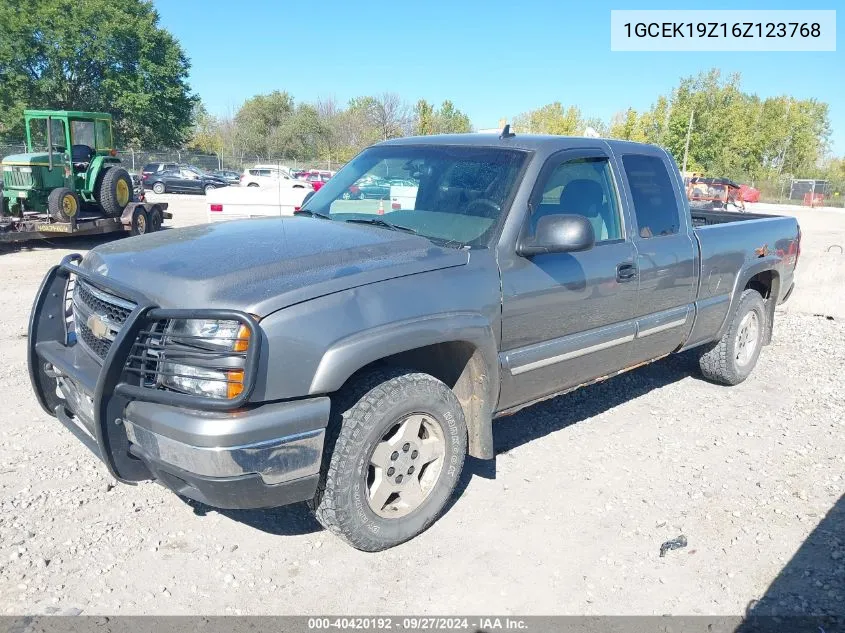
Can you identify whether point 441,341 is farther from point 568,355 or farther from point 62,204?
point 62,204

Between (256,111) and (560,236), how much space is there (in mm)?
63904

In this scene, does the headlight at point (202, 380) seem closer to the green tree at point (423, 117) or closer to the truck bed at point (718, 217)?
the truck bed at point (718, 217)

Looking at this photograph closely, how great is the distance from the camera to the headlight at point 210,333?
8.87ft

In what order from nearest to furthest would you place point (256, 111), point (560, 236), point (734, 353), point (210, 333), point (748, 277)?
point (210, 333) → point (560, 236) → point (748, 277) → point (734, 353) → point (256, 111)

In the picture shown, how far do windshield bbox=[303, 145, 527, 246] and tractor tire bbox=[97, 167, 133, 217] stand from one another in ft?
36.0

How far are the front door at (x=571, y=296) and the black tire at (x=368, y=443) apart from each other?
57 centimetres

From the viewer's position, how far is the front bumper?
269 cm

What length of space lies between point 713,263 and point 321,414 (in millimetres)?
3519

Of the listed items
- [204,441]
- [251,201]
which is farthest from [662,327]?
[251,201]

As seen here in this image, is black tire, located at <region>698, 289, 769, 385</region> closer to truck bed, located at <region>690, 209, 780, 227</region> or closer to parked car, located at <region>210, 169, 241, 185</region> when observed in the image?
truck bed, located at <region>690, 209, 780, 227</region>

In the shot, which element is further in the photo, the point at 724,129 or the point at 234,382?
the point at 724,129

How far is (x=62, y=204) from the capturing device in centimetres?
1299

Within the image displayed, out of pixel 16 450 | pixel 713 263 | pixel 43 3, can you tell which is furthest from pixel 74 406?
pixel 43 3

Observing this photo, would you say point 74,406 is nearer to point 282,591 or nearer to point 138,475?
point 138,475
